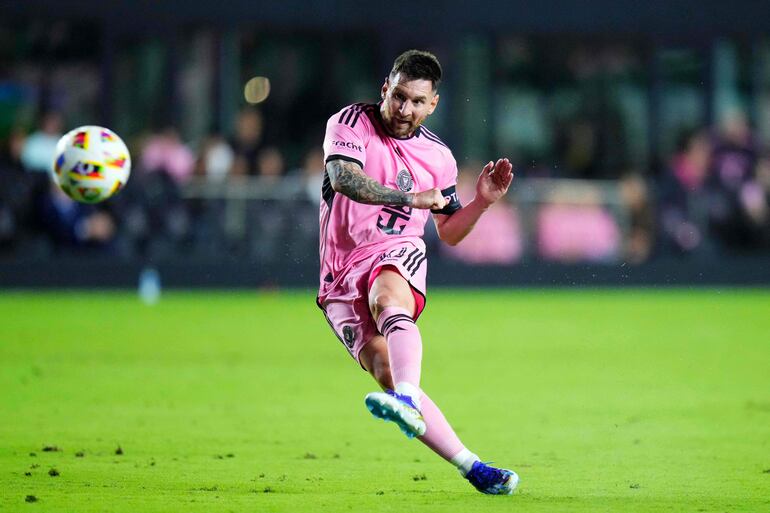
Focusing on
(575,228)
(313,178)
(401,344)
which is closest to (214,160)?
(313,178)

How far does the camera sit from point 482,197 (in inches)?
271

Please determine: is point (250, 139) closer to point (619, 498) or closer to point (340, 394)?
point (340, 394)

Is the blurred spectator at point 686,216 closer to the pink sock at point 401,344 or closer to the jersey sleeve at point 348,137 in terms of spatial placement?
the jersey sleeve at point 348,137

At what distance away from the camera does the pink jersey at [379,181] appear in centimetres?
683

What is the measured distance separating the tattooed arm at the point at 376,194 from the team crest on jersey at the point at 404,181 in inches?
16.1

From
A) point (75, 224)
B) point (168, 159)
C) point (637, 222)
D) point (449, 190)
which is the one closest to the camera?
point (449, 190)

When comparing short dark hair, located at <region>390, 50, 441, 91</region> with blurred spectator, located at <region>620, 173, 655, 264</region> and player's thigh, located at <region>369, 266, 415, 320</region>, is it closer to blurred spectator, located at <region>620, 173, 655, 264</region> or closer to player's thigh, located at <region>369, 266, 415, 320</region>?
player's thigh, located at <region>369, 266, 415, 320</region>

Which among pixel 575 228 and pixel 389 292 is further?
pixel 575 228

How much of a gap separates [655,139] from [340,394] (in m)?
16.0

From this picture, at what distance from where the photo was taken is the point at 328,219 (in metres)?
6.95

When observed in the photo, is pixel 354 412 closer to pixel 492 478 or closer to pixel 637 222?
pixel 492 478

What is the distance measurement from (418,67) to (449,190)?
76 cm

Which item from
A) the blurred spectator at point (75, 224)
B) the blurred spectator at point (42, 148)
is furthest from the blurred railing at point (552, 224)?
the blurred spectator at point (42, 148)

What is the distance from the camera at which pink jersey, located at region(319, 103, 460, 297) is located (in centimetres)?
683
